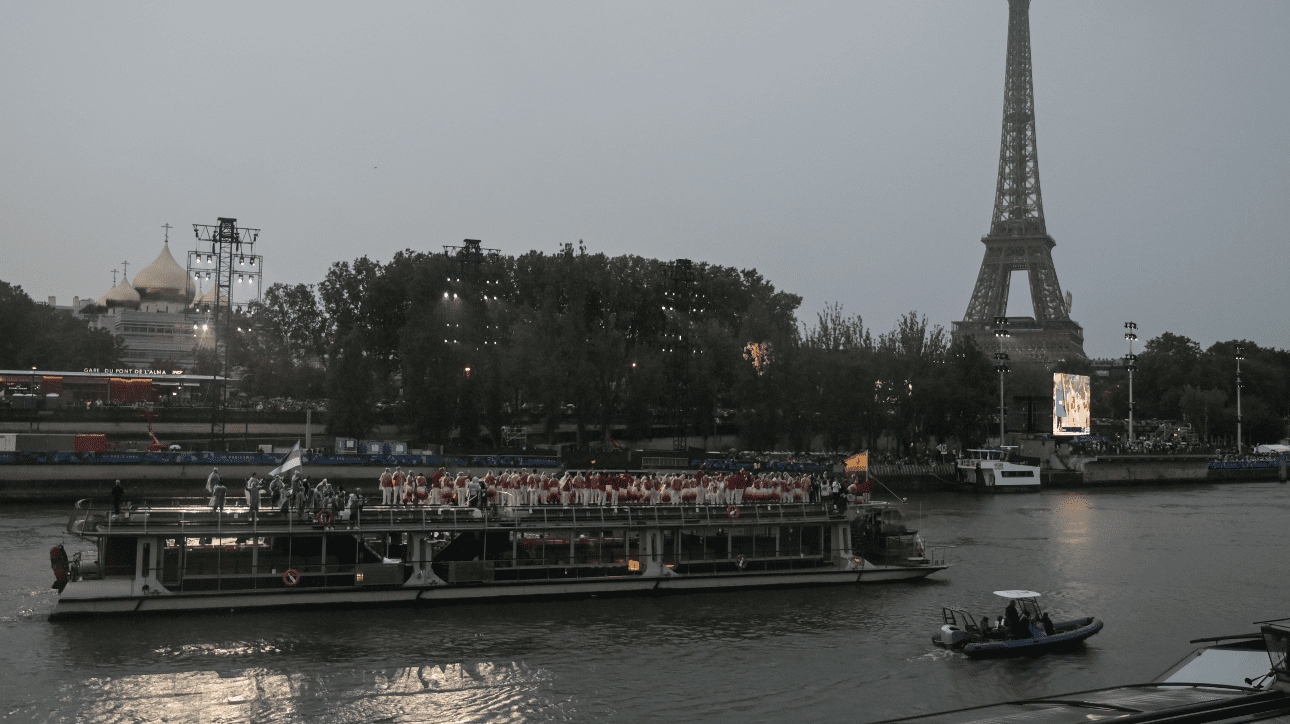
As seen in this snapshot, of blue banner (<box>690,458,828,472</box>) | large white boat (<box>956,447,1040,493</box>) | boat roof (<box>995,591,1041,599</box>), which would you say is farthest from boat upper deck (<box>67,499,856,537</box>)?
large white boat (<box>956,447,1040,493</box>)

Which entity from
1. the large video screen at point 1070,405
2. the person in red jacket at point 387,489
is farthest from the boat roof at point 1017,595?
the large video screen at point 1070,405

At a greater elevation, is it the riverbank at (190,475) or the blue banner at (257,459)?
the blue banner at (257,459)

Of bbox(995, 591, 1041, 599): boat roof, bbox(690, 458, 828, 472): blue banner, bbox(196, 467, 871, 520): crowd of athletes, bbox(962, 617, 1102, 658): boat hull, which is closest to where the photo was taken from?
bbox(962, 617, 1102, 658): boat hull

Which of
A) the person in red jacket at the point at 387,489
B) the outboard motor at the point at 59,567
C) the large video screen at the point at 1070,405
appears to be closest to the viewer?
the outboard motor at the point at 59,567

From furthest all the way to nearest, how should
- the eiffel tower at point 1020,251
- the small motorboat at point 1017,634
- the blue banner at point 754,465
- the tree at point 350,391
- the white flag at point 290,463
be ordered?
the eiffel tower at point 1020,251
the tree at point 350,391
the blue banner at point 754,465
the white flag at point 290,463
the small motorboat at point 1017,634

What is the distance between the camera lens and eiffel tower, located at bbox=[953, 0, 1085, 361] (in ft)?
506

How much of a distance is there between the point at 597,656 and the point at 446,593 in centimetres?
683

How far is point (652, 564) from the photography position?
3494cm

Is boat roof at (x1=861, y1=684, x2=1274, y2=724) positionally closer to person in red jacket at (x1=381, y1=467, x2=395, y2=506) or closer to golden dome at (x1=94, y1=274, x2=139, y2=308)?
person in red jacket at (x1=381, y1=467, x2=395, y2=506)

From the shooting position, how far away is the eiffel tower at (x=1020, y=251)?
154125 millimetres

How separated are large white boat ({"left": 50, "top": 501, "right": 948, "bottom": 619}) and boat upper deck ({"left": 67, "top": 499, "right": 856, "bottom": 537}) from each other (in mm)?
51

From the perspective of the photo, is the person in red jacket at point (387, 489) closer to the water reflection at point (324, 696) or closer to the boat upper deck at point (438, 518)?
the boat upper deck at point (438, 518)

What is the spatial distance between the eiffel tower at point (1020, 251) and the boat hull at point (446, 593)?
114 metres

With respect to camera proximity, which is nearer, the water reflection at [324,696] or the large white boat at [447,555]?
the water reflection at [324,696]
